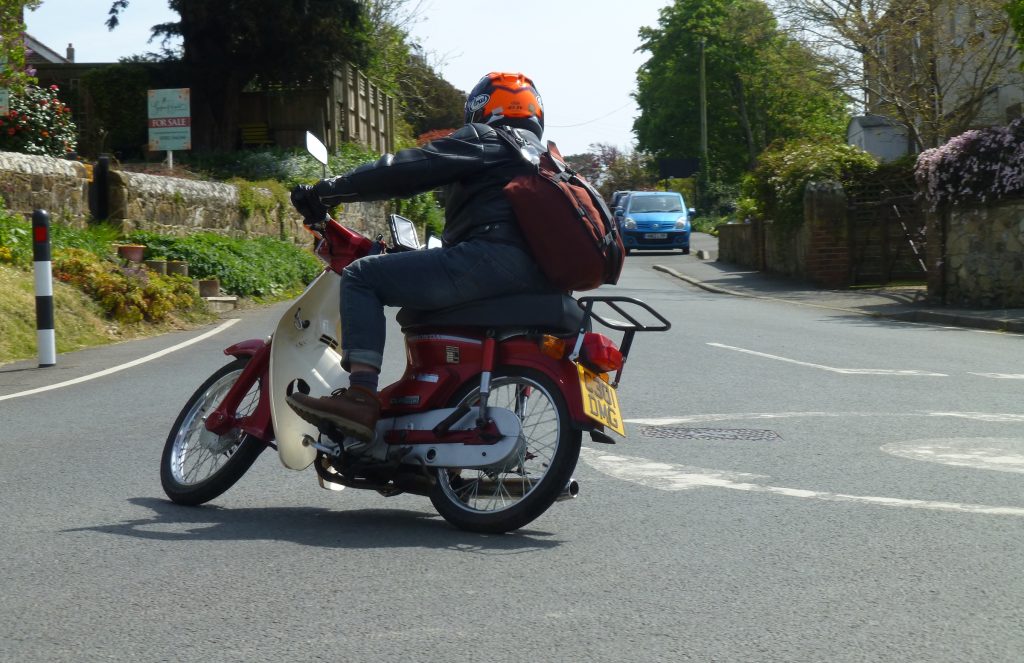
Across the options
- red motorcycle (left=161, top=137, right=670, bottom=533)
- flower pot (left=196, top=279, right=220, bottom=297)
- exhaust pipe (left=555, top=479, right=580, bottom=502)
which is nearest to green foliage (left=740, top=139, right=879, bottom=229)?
flower pot (left=196, top=279, right=220, bottom=297)

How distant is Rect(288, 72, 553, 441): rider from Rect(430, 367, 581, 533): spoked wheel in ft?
1.20

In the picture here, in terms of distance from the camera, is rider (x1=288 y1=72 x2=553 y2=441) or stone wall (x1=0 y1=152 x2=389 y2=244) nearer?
rider (x1=288 y1=72 x2=553 y2=441)

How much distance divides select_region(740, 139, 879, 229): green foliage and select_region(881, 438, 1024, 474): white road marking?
18.0 m

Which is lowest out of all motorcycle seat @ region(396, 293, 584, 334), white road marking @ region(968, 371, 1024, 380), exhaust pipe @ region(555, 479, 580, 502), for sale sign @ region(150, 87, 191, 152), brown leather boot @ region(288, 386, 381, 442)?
white road marking @ region(968, 371, 1024, 380)

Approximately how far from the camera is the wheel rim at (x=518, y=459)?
5062 mm

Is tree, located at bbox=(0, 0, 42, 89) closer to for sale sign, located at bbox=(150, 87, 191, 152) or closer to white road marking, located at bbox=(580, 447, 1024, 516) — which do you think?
for sale sign, located at bbox=(150, 87, 191, 152)

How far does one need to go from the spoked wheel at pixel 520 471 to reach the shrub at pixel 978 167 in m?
14.4

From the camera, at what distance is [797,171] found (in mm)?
25703

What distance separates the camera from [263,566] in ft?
15.1

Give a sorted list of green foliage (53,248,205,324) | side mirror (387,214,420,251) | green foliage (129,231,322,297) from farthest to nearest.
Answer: green foliage (129,231,322,297)
green foliage (53,248,205,324)
side mirror (387,214,420,251)

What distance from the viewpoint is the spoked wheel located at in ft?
16.3

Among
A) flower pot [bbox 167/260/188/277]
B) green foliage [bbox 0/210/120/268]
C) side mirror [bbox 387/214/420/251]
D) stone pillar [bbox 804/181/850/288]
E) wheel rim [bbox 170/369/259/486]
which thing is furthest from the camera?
stone pillar [bbox 804/181/850/288]

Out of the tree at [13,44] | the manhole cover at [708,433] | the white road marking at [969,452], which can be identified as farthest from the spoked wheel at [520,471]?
the tree at [13,44]

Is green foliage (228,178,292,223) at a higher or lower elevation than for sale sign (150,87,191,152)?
lower
